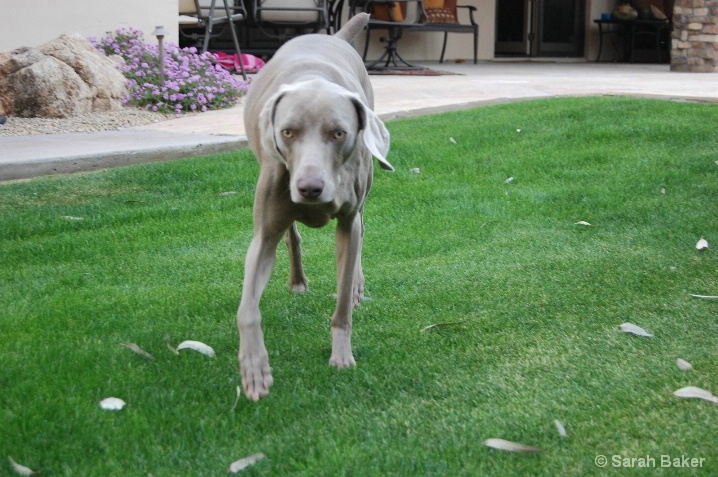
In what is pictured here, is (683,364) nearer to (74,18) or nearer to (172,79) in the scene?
(172,79)

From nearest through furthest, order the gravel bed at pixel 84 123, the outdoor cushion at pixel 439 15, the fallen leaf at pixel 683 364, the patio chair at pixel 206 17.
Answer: the fallen leaf at pixel 683 364 → the gravel bed at pixel 84 123 → the patio chair at pixel 206 17 → the outdoor cushion at pixel 439 15

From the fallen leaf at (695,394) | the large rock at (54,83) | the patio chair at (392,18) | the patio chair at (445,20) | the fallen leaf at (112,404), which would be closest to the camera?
the fallen leaf at (112,404)

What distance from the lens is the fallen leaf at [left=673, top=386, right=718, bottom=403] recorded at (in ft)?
9.75

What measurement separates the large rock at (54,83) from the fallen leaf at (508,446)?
6.34m

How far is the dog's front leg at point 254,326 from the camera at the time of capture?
119 inches

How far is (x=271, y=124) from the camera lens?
9.66 ft

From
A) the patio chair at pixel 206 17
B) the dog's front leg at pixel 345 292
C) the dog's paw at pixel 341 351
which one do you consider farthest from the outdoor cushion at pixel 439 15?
the dog's paw at pixel 341 351

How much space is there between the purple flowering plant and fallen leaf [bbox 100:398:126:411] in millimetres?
5922

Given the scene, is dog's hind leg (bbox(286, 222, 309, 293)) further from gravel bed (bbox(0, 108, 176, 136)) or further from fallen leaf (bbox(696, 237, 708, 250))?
gravel bed (bbox(0, 108, 176, 136))

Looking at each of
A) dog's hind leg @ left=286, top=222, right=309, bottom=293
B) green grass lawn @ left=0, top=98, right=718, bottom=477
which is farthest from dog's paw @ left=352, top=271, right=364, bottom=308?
dog's hind leg @ left=286, top=222, right=309, bottom=293

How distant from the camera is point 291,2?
1150cm

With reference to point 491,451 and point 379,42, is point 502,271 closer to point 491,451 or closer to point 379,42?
point 491,451

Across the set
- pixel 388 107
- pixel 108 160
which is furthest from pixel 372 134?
pixel 388 107

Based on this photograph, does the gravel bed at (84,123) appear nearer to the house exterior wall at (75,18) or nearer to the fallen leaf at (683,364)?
the house exterior wall at (75,18)
